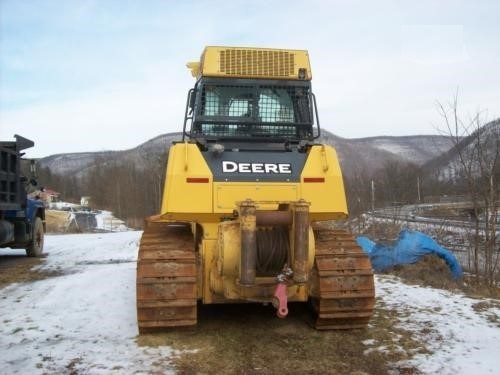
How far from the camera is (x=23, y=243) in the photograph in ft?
44.0

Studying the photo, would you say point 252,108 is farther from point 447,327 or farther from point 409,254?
point 409,254

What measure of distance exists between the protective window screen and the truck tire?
29.4ft

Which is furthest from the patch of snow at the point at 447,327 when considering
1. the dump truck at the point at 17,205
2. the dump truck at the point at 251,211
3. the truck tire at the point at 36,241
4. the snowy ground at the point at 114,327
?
the truck tire at the point at 36,241

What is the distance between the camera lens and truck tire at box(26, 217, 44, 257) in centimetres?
1383

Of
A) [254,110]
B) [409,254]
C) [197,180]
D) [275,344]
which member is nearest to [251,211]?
[197,180]

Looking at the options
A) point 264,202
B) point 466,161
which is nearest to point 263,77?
point 264,202

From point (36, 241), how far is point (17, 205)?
211cm

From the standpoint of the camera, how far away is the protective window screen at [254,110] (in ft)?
21.5

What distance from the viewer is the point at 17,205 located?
12.2 meters

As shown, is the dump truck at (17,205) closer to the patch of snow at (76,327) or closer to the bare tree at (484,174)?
the patch of snow at (76,327)

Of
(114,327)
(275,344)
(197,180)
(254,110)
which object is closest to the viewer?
(275,344)

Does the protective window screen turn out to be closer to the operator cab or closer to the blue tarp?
the operator cab

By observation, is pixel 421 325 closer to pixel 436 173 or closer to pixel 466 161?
pixel 466 161

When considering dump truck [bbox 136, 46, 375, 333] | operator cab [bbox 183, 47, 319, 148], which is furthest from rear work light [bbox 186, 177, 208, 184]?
operator cab [bbox 183, 47, 319, 148]
